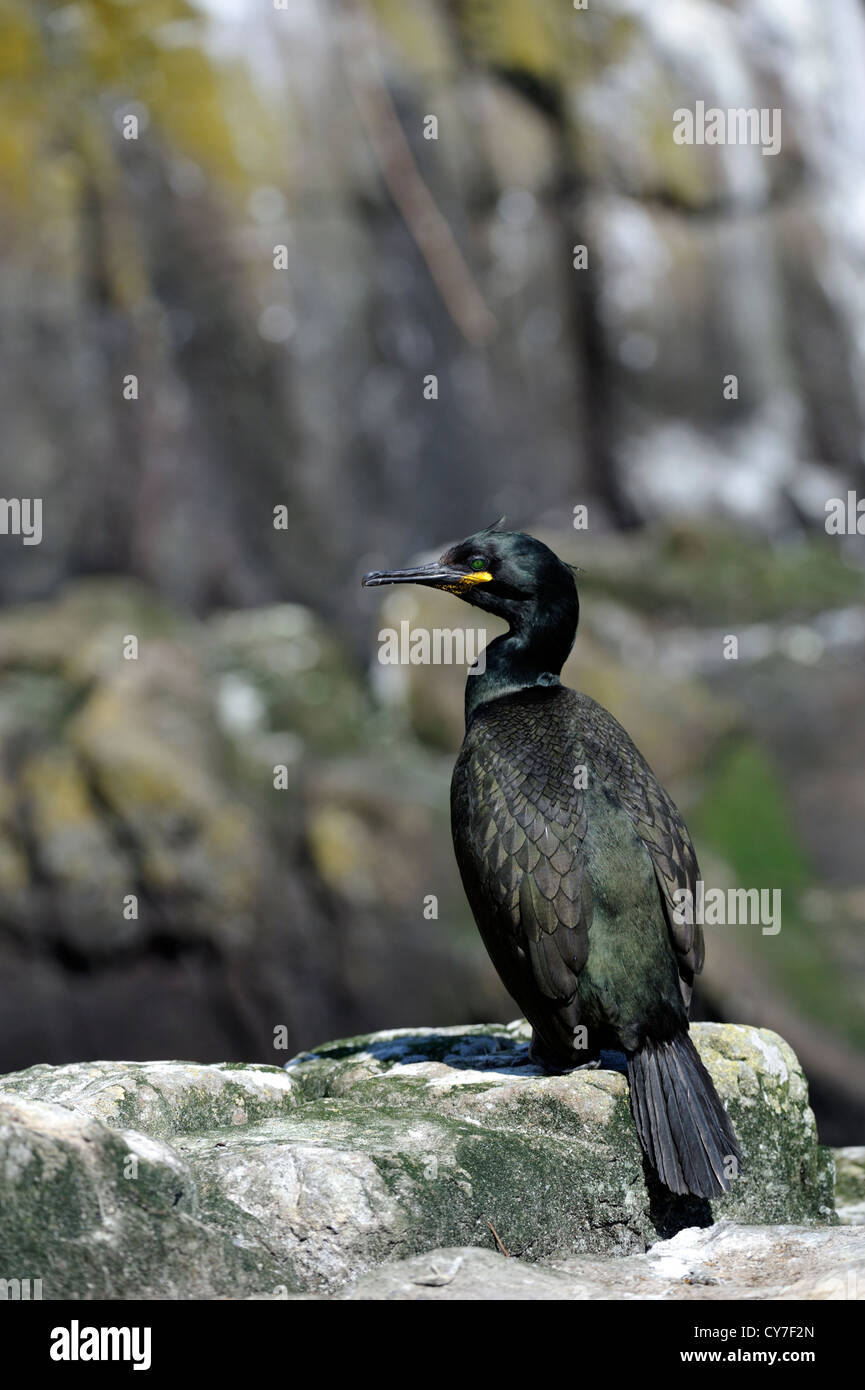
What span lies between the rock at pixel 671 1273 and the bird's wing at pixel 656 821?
0.75 metres

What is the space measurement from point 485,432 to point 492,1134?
9.36 meters

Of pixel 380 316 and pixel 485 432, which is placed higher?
pixel 380 316

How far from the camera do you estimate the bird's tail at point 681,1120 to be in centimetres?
430

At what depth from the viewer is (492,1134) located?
14.4ft

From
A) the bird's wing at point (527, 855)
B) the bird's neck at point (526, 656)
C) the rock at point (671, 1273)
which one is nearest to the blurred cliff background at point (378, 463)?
the bird's neck at point (526, 656)

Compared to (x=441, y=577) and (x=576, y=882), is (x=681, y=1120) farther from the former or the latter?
(x=441, y=577)

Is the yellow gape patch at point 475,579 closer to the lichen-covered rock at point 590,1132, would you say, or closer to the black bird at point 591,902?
the black bird at point 591,902

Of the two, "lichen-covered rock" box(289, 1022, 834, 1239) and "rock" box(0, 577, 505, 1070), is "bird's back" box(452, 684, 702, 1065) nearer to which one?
"lichen-covered rock" box(289, 1022, 834, 1239)

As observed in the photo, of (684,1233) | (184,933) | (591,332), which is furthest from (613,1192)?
(591,332)

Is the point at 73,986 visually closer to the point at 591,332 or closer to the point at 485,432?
the point at 485,432

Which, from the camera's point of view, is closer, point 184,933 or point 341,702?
point 184,933

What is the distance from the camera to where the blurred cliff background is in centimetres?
1066

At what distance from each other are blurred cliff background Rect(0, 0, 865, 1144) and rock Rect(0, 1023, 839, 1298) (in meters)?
4.97

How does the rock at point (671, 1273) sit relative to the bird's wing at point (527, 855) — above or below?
below
